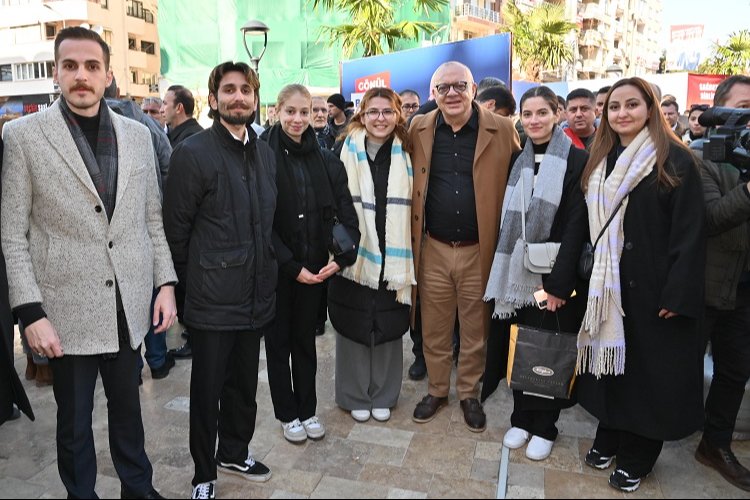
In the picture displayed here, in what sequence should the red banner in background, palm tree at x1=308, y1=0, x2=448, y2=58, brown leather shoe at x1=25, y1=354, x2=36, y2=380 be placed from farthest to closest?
1. palm tree at x1=308, y1=0, x2=448, y2=58
2. the red banner in background
3. brown leather shoe at x1=25, y1=354, x2=36, y2=380

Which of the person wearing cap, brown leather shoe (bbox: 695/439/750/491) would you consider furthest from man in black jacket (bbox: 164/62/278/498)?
the person wearing cap

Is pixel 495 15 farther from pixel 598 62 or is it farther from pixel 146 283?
pixel 146 283

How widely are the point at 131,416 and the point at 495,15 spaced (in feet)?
119

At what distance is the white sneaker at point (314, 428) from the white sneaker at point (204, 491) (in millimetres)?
766

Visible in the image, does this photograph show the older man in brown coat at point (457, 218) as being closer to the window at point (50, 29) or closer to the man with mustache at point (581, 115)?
the man with mustache at point (581, 115)

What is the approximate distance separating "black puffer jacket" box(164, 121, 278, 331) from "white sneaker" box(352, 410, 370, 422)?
125cm

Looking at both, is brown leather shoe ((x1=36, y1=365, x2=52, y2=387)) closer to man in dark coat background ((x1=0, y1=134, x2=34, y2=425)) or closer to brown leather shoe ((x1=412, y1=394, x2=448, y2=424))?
man in dark coat background ((x1=0, y1=134, x2=34, y2=425))

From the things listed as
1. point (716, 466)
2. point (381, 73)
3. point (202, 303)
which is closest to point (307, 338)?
point (202, 303)

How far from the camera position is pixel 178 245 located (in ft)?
8.95

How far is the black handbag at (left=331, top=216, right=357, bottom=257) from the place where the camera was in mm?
3283

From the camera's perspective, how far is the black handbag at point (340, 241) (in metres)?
3.28

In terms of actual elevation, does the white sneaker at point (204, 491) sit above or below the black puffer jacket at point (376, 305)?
below

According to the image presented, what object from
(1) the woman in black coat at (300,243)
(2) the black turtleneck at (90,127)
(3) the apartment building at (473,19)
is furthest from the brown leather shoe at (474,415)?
(3) the apartment building at (473,19)

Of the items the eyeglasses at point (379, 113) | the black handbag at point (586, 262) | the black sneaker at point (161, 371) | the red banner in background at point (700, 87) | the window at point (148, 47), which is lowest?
the black sneaker at point (161, 371)
